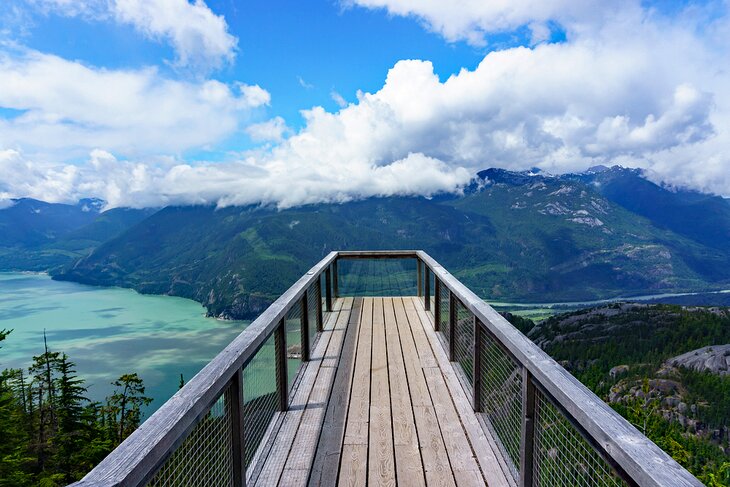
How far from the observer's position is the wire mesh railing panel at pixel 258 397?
8.45 feet

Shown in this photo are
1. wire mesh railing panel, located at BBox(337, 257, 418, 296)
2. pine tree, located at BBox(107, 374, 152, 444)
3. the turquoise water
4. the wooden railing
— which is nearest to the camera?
the wooden railing

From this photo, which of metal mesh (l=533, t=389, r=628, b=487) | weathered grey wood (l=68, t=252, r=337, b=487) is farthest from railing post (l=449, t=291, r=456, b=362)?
weathered grey wood (l=68, t=252, r=337, b=487)

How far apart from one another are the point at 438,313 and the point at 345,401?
249 cm

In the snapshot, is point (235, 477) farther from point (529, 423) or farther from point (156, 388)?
point (156, 388)

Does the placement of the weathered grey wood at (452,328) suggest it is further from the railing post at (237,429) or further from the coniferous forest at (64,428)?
the coniferous forest at (64,428)

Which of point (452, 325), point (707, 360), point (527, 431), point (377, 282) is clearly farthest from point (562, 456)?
point (707, 360)

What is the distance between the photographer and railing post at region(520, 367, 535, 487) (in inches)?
85.2

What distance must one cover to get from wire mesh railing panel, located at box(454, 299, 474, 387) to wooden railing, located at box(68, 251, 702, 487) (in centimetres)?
3

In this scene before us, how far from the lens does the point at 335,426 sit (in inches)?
127

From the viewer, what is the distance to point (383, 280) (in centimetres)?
775

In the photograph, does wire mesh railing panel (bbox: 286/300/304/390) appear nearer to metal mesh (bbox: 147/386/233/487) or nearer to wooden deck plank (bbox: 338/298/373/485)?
wooden deck plank (bbox: 338/298/373/485)

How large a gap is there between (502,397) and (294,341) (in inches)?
88.6

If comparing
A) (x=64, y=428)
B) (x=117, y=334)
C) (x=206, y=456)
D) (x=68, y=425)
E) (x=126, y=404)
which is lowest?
(x=117, y=334)

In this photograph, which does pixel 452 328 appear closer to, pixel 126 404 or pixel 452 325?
pixel 452 325
